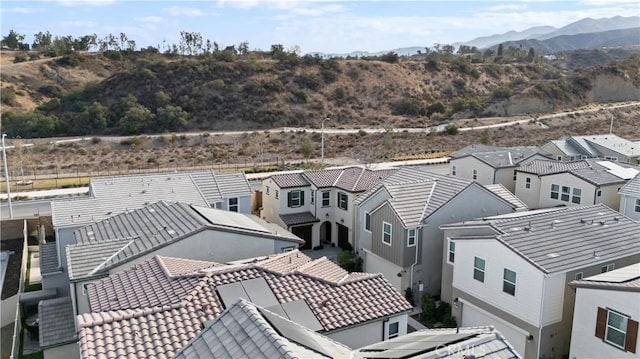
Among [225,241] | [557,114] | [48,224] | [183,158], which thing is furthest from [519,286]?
[557,114]

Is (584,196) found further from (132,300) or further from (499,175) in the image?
(132,300)

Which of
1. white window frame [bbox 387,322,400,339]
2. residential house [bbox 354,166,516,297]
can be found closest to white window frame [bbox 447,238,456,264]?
residential house [bbox 354,166,516,297]

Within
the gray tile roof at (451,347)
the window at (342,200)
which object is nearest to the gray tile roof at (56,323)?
the gray tile roof at (451,347)

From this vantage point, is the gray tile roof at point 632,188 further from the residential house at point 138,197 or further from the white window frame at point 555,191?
the residential house at point 138,197

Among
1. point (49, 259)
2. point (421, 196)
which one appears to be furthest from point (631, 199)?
point (49, 259)

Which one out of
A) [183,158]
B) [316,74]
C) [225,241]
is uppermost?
[316,74]
